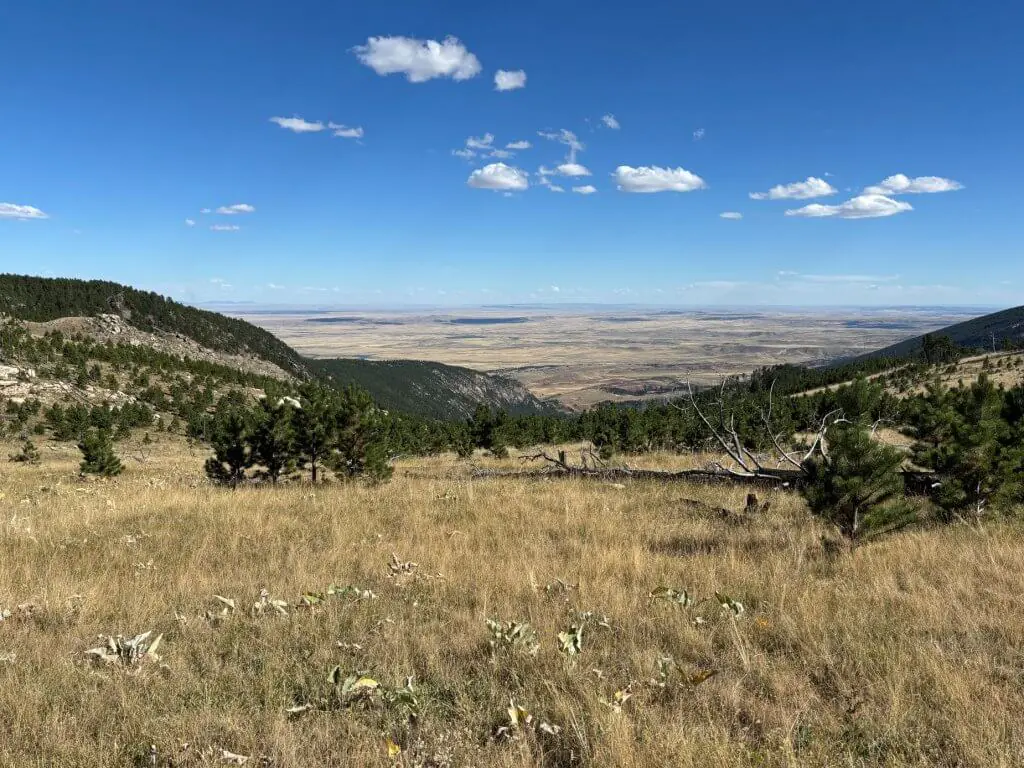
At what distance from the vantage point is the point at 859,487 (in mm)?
6055

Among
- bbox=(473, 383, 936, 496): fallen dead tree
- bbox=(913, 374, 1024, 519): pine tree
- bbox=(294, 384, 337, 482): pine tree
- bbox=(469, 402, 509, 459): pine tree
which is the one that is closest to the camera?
bbox=(913, 374, 1024, 519): pine tree

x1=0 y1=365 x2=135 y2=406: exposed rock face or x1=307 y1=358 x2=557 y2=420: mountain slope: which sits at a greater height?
x1=0 y1=365 x2=135 y2=406: exposed rock face

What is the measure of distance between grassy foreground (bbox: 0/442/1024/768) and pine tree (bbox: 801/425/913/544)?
403 millimetres

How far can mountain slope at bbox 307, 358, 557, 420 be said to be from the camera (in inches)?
6171

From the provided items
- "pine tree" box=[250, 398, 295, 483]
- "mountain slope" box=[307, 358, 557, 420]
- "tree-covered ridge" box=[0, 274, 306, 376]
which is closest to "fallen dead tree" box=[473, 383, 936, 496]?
"pine tree" box=[250, 398, 295, 483]

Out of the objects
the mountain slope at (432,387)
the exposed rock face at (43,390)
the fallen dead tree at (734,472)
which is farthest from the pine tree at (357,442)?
the mountain slope at (432,387)

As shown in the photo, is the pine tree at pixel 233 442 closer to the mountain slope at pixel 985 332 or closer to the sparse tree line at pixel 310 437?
the sparse tree line at pixel 310 437

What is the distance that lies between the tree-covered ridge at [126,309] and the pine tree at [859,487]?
111631 mm

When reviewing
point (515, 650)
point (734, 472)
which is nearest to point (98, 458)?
point (734, 472)

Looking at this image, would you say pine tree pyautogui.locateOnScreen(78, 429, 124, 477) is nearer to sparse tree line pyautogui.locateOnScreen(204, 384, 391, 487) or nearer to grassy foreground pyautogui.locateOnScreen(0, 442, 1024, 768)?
sparse tree line pyautogui.locateOnScreen(204, 384, 391, 487)

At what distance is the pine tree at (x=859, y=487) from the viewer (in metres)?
6.06

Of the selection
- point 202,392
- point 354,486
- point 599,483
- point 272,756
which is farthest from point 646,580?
point 202,392

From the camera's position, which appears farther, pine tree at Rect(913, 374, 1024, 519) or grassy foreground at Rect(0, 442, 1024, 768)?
pine tree at Rect(913, 374, 1024, 519)

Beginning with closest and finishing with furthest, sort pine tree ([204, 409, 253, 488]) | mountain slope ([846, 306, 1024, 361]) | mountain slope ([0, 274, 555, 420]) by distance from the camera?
pine tree ([204, 409, 253, 488]) → mountain slope ([0, 274, 555, 420]) → mountain slope ([846, 306, 1024, 361])
